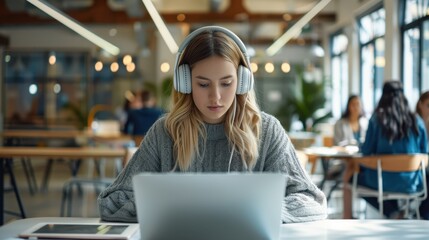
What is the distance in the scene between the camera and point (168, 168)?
1.87 metres

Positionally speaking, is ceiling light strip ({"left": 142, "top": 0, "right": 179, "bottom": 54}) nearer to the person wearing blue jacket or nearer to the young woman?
the young woman

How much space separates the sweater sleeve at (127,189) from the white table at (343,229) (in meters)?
0.07

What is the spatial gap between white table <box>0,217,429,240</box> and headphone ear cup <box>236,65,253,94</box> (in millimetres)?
444

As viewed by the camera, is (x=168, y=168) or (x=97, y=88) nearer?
(x=168, y=168)

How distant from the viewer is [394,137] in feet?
15.3

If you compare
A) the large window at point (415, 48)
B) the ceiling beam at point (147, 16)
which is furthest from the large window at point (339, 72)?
the large window at point (415, 48)

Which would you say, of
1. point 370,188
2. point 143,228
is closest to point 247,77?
point 143,228

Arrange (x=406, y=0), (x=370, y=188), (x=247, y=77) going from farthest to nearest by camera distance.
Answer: (x=406, y=0), (x=370, y=188), (x=247, y=77)

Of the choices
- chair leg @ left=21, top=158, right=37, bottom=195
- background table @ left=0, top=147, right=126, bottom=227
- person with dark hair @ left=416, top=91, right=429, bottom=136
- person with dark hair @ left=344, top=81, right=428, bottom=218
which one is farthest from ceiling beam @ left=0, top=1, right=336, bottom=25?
person with dark hair @ left=344, top=81, right=428, bottom=218

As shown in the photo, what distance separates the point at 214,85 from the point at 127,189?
1.33 ft

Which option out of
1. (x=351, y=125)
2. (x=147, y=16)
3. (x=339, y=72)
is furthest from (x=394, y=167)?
(x=339, y=72)

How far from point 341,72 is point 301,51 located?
3.41 metres

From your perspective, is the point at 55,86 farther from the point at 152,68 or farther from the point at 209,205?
the point at 209,205

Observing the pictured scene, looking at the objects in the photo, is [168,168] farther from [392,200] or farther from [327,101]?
[327,101]
